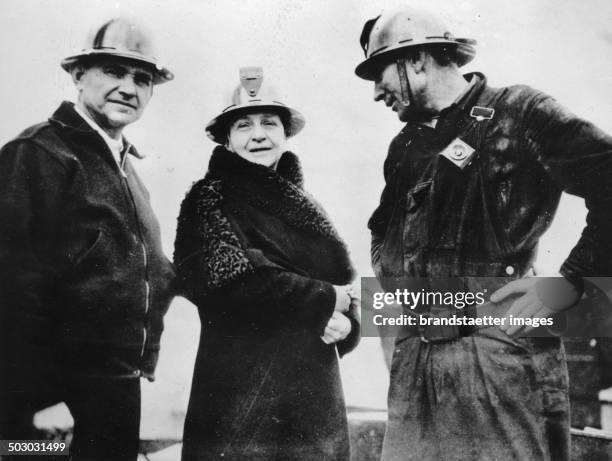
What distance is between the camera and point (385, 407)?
3348 mm

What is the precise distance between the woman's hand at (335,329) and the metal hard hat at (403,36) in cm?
134

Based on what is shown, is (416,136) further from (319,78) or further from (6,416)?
(6,416)

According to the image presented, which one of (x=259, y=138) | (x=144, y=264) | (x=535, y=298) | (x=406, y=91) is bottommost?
(x=535, y=298)

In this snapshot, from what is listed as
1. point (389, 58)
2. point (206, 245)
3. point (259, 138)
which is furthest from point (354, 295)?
point (389, 58)

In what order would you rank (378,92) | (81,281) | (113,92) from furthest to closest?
(378,92)
(113,92)
(81,281)

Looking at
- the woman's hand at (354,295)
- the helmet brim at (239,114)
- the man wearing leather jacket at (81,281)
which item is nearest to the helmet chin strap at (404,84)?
the helmet brim at (239,114)

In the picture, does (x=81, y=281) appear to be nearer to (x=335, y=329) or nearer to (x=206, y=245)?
(x=206, y=245)

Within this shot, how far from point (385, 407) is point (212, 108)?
6.18ft

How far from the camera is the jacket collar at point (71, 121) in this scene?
3.25 metres

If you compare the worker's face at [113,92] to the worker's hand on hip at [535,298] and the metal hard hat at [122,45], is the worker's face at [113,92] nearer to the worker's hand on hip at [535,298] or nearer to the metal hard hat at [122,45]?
the metal hard hat at [122,45]

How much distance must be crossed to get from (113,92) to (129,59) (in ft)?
0.66

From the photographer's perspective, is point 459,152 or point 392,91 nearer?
point 459,152

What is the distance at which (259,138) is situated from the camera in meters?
3.37

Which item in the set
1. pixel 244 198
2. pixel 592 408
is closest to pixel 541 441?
pixel 592 408
